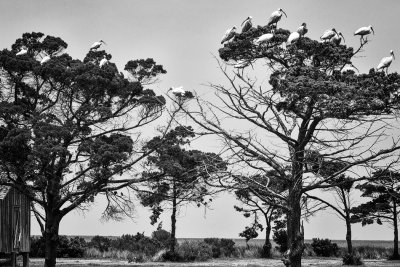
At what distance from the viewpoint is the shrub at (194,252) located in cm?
4047

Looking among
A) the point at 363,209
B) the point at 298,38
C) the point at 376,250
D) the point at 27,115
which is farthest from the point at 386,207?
the point at 298,38

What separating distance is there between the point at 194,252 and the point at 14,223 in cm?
1495

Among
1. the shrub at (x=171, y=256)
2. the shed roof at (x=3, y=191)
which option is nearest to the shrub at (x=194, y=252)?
the shrub at (x=171, y=256)

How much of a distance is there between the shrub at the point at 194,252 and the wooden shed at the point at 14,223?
39.9 ft

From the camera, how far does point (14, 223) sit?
1161 inches

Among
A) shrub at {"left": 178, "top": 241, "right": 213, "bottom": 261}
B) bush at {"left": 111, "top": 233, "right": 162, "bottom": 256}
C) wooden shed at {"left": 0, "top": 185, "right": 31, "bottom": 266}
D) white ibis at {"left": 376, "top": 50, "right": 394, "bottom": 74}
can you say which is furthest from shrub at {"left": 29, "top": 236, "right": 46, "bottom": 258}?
white ibis at {"left": 376, "top": 50, "right": 394, "bottom": 74}

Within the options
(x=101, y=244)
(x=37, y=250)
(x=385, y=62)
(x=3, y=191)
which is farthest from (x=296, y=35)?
(x=101, y=244)

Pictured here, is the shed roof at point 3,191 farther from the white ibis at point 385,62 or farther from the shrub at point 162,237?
the white ibis at point 385,62

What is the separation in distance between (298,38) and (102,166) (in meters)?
17.9

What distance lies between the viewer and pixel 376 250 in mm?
47344

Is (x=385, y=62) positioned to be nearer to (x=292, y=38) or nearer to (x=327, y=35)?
(x=327, y=35)

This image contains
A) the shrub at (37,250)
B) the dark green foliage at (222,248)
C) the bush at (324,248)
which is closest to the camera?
the shrub at (37,250)

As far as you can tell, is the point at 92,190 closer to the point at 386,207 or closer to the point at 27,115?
the point at 27,115

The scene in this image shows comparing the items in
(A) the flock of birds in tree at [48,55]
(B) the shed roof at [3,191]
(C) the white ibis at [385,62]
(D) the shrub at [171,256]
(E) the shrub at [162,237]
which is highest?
(A) the flock of birds in tree at [48,55]
